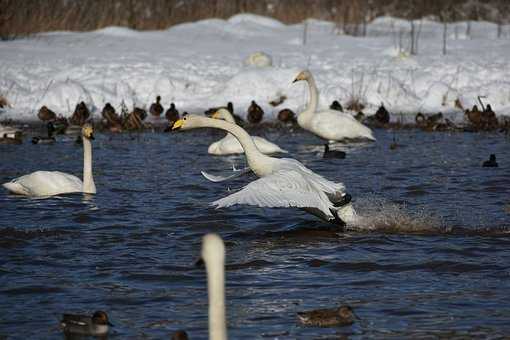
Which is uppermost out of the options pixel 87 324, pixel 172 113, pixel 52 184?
pixel 172 113

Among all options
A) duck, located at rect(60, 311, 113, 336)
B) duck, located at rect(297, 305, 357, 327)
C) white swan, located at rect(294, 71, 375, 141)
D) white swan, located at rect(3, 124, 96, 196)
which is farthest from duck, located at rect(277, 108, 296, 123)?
duck, located at rect(60, 311, 113, 336)

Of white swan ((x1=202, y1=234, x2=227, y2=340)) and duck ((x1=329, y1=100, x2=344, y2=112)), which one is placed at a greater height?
duck ((x1=329, y1=100, x2=344, y2=112))

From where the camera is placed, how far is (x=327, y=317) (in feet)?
21.0

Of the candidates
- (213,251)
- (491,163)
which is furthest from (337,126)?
(213,251)

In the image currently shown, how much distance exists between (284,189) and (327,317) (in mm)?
2623

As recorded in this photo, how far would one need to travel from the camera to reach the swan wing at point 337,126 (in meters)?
16.2

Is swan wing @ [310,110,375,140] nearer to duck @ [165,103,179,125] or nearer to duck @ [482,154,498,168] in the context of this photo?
duck @ [165,103,179,125]

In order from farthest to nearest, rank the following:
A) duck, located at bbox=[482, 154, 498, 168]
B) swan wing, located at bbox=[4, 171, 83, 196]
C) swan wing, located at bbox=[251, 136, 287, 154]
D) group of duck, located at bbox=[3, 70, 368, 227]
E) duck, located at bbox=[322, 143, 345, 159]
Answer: duck, located at bbox=[322, 143, 345, 159] < swan wing, located at bbox=[251, 136, 287, 154] < duck, located at bbox=[482, 154, 498, 168] < swan wing, located at bbox=[4, 171, 83, 196] < group of duck, located at bbox=[3, 70, 368, 227]

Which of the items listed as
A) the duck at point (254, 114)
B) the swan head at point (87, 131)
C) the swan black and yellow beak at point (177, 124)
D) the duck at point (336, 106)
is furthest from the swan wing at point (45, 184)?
the duck at point (336, 106)

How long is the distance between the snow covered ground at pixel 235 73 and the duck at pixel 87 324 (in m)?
12.7

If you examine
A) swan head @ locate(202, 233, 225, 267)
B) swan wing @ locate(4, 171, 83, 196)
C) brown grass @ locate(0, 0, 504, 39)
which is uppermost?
brown grass @ locate(0, 0, 504, 39)

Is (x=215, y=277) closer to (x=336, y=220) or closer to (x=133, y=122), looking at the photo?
(x=336, y=220)

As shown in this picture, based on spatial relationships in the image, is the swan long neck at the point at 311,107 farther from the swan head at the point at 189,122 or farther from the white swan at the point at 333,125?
the swan head at the point at 189,122

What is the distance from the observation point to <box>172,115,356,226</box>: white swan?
28.6ft
